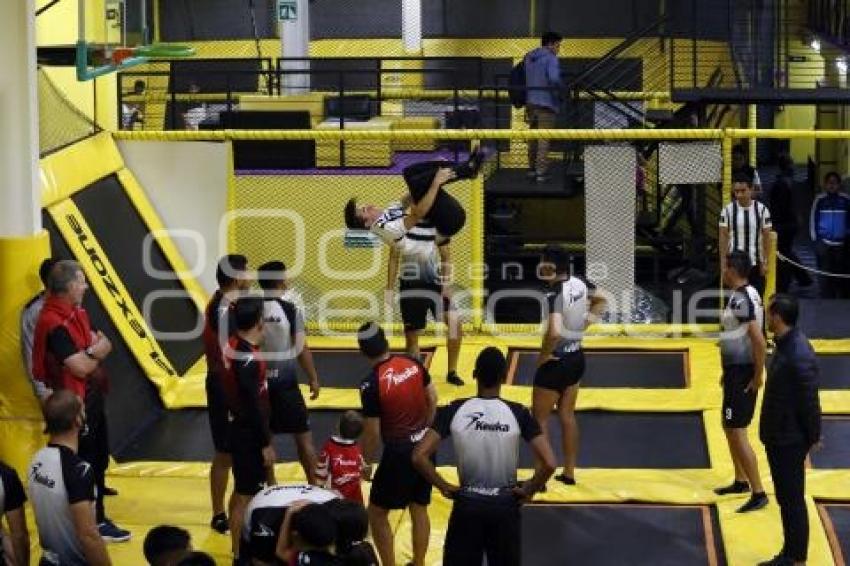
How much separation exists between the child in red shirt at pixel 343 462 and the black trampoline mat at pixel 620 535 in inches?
58.0

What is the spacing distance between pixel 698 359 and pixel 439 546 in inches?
194

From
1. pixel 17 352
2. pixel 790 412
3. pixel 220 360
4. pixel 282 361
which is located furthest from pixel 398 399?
pixel 17 352

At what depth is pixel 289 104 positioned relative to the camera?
16672 millimetres

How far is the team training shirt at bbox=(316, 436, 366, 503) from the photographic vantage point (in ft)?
28.9

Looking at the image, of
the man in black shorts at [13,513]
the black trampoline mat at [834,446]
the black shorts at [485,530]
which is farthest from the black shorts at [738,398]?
the man in black shorts at [13,513]

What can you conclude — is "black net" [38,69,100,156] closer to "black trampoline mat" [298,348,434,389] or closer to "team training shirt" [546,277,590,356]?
"black trampoline mat" [298,348,434,389]

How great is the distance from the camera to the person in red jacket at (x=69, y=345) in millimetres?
9609

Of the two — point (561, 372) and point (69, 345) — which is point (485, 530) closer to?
point (561, 372)

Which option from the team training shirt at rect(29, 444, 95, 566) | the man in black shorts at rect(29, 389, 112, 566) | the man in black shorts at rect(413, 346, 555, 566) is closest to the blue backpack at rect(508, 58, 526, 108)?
the man in black shorts at rect(413, 346, 555, 566)

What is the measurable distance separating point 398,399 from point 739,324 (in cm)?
246

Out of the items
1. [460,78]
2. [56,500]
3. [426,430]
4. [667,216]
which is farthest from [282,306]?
[460,78]

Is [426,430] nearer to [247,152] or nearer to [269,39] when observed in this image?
[247,152]

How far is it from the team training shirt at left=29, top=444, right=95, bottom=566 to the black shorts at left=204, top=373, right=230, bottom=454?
2.15m

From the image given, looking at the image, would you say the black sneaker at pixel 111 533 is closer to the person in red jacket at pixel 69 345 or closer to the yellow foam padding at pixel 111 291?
the person in red jacket at pixel 69 345
